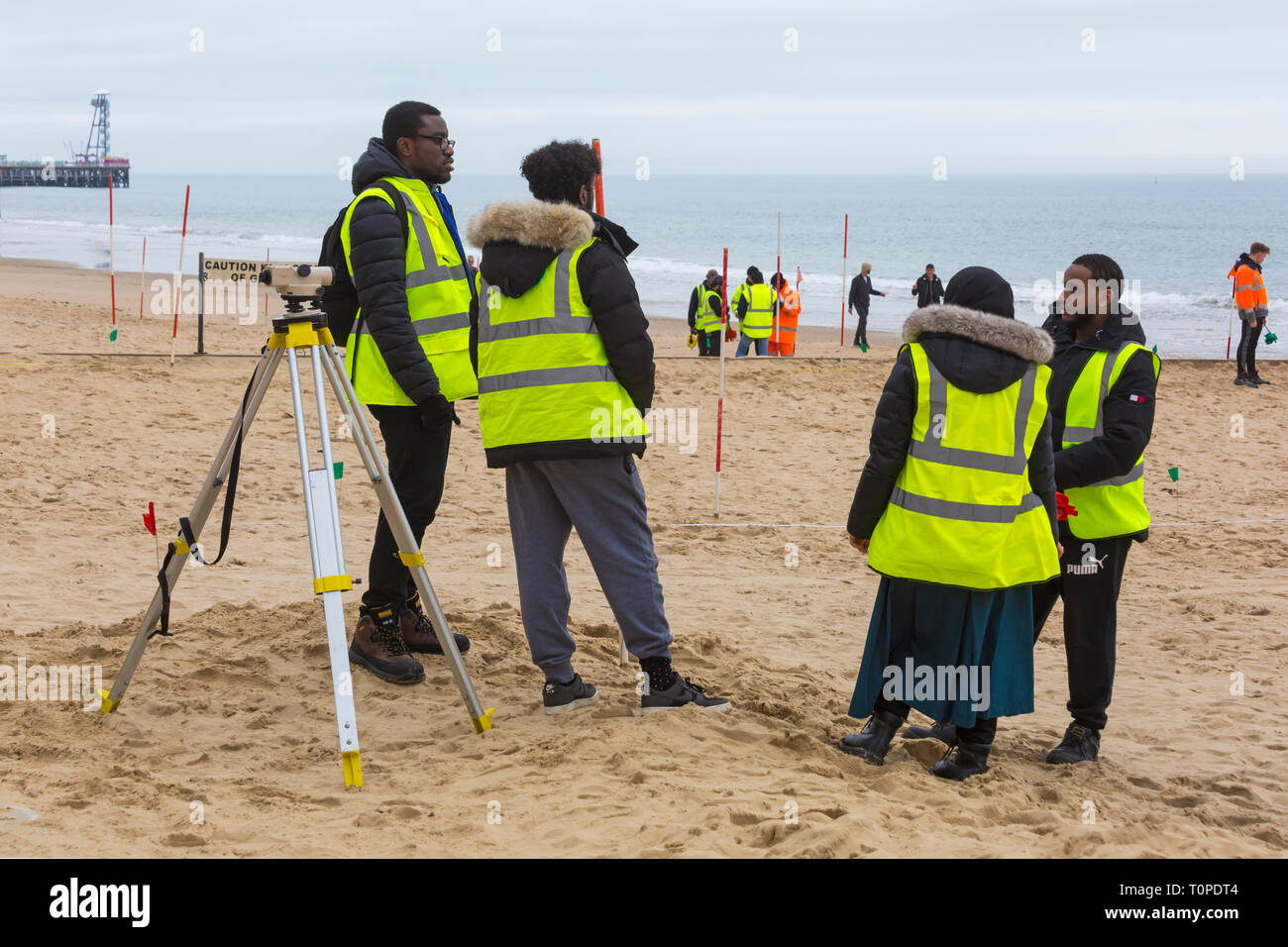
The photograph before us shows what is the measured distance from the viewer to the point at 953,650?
395cm

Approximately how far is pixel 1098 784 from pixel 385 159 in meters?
3.45

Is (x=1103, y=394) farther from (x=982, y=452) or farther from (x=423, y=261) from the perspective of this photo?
(x=423, y=261)

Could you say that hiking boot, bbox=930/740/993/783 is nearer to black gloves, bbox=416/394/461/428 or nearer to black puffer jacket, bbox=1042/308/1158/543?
black puffer jacket, bbox=1042/308/1158/543

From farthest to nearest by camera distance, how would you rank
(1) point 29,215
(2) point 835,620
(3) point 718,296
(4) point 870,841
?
(1) point 29,215, (3) point 718,296, (2) point 835,620, (4) point 870,841

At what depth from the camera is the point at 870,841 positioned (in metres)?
3.18

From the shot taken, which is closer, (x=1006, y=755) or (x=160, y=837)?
(x=160, y=837)

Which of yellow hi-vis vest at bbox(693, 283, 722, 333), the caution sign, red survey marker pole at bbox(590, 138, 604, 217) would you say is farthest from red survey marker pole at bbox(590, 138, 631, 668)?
yellow hi-vis vest at bbox(693, 283, 722, 333)

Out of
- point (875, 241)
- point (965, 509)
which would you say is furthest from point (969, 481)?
point (875, 241)

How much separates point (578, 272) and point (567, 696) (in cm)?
155

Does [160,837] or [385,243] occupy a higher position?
[385,243]

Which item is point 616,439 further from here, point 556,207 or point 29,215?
point 29,215

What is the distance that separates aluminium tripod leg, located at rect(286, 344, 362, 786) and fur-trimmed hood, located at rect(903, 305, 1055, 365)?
1833 mm

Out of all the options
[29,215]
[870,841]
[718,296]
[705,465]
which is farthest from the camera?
[29,215]

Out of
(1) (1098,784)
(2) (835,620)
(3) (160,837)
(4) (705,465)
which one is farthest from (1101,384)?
(4) (705,465)
